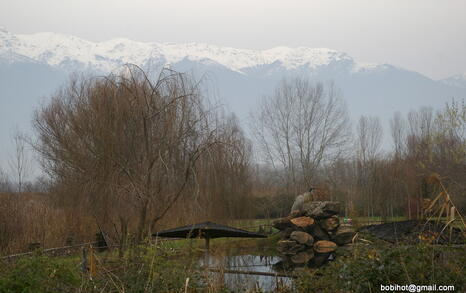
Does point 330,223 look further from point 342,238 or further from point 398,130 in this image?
point 398,130

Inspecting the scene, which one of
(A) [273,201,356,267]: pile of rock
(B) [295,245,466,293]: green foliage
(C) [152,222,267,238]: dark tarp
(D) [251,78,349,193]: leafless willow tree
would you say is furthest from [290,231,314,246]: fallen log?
(D) [251,78,349,193]: leafless willow tree

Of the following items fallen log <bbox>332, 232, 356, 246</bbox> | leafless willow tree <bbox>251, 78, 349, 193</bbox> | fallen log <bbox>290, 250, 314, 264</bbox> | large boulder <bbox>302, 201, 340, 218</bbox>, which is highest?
leafless willow tree <bbox>251, 78, 349, 193</bbox>

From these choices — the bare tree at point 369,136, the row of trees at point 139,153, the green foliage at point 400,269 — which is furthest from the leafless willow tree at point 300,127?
the green foliage at point 400,269

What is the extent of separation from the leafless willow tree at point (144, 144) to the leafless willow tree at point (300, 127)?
21033mm

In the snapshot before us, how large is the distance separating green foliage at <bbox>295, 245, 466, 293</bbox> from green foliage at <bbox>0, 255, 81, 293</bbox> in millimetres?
3075

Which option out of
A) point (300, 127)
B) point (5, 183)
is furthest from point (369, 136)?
point (5, 183)

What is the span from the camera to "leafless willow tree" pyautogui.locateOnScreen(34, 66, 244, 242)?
434 inches

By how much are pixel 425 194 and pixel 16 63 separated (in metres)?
177

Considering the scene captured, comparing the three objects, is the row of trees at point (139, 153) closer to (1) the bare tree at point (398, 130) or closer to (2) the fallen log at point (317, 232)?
(2) the fallen log at point (317, 232)

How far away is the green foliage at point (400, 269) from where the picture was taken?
509 cm

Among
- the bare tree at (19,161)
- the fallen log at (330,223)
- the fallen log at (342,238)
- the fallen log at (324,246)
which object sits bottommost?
the fallen log at (324,246)

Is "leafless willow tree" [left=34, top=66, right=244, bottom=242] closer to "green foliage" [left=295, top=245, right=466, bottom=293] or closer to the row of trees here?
the row of trees

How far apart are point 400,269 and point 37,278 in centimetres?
374

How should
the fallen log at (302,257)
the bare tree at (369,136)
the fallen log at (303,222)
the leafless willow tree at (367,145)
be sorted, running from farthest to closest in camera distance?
the bare tree at (369,136) → the leafless willow tree at (367,145) → the fallen log at (303,222) → the fallen log at (302,257)
